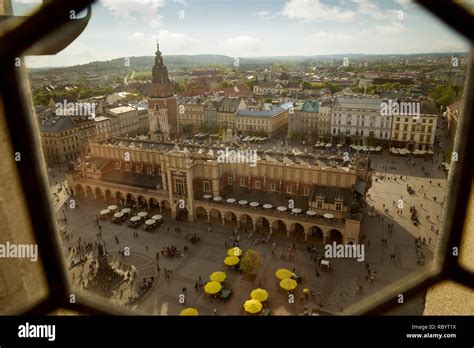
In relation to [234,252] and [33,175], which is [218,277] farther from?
[33,175]

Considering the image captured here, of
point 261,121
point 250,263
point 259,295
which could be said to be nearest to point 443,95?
point 261,121

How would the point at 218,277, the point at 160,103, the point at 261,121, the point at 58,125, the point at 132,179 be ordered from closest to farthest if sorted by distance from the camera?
the point at 218,277, the point at 132,179, the point at 58,125, the point at 160,103, the point at 261,121

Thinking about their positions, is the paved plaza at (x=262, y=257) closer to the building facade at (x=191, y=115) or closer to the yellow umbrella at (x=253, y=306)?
the yellow umbrella at (x=253, y=306)

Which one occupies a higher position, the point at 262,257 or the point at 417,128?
the point at 417,128

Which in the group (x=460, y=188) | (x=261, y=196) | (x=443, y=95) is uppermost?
(x=460, y=188)

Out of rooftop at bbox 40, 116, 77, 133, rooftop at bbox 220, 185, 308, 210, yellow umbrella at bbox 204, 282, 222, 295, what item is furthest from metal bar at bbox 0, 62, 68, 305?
rooftop at bbox 40, 116, 77, 133
